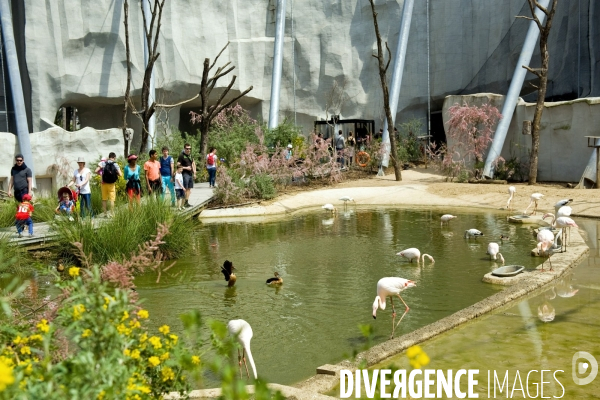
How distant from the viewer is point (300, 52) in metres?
27.8

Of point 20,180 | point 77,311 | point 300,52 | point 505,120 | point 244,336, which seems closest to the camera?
point 77,311

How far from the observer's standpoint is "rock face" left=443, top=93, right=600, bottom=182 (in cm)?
1777

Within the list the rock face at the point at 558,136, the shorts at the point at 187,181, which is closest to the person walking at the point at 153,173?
the shorts at the point at 187,181

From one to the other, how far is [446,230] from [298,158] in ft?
26.7

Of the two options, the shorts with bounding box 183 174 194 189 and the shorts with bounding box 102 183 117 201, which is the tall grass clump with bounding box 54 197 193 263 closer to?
the shorts with bounding box 102 183 117 201

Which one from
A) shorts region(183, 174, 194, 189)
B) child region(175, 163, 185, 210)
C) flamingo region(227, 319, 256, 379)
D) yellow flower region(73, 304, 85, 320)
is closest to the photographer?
yellow flower region(73, 304, 85, 320)

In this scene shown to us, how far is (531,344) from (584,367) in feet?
2.10

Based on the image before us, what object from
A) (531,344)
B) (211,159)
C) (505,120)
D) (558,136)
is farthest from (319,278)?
(505,120)

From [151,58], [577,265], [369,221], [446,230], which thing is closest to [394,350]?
[577,265]

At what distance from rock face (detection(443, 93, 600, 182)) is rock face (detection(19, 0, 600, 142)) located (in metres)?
3.55

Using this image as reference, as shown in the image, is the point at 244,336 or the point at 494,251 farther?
the point at 494,251

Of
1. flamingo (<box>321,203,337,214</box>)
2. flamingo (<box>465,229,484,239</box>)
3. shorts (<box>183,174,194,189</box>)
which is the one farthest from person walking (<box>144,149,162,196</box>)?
flamingo (<box>465,229,484,239</box>)

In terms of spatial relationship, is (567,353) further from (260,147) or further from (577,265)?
(260,147)

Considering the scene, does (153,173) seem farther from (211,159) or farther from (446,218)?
(446,218)
